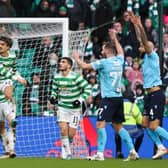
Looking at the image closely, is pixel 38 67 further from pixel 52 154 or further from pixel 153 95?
pixel 153 95

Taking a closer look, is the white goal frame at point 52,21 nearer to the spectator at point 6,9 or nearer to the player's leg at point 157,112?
the player's leg at point 157,112

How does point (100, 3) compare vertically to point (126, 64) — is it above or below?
above

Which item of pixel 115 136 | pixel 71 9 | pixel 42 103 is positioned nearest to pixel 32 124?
pixel 42 103

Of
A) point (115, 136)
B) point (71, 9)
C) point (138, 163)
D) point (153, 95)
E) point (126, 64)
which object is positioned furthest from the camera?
point (71, 9)

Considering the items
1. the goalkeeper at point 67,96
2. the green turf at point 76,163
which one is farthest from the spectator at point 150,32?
the green turf at point 76,163

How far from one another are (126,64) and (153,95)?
15.4 ft

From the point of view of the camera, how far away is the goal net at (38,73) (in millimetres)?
16328

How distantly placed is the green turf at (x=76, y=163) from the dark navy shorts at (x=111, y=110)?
2.55ft

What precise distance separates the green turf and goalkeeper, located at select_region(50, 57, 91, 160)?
71cm

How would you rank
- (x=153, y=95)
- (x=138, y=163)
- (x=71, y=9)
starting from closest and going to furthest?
(x=138, y=163), (x=153, y=95), (x=71, y=9)

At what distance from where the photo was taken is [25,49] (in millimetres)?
16781

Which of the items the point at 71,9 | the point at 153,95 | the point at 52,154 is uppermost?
the point at 71,9

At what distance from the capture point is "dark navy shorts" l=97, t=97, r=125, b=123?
14016mm

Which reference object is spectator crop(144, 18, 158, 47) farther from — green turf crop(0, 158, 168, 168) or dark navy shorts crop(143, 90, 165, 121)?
green turf crop(0, 158, 168, 168)
